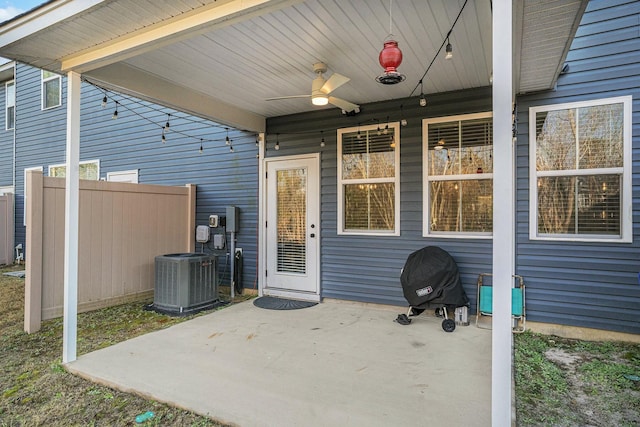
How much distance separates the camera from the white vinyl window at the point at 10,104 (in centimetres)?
965

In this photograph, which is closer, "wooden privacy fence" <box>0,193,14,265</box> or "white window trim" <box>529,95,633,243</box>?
"white window trim" <box>529,95,633,243</box>

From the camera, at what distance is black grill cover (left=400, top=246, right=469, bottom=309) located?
3.96m

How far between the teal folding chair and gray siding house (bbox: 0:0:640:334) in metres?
0.11

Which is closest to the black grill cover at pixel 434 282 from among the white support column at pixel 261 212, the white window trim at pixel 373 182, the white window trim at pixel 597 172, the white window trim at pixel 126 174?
the white window trim at pixel 373 182

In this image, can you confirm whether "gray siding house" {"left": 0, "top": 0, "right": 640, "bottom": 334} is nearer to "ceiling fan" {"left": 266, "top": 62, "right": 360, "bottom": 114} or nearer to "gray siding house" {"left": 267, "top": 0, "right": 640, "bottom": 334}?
"gray siding house" {"left": 267, "top": 0, "right": 640, "bottom": 334}

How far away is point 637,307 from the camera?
350 centimetres

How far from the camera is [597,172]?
3635mm

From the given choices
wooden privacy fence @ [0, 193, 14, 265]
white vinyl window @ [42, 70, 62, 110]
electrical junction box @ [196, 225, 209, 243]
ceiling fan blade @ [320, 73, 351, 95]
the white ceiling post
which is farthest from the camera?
wooden privacy fence @ [0, 193, 14, 265]

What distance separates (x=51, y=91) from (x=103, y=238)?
239 inches

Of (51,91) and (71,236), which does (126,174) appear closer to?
(51,91)

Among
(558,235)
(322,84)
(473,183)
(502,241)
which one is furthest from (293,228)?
(502,241)

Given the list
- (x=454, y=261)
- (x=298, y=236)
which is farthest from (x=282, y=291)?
(x=454, y=261)

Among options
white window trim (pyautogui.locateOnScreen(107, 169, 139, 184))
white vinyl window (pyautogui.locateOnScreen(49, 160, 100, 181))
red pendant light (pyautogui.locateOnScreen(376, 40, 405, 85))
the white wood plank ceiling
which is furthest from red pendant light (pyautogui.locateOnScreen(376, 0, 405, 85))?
white vinyl window (pyautogui.locateOnScreen(49, 160, 100, 181))

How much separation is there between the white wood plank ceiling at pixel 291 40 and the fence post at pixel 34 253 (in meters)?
1.54
